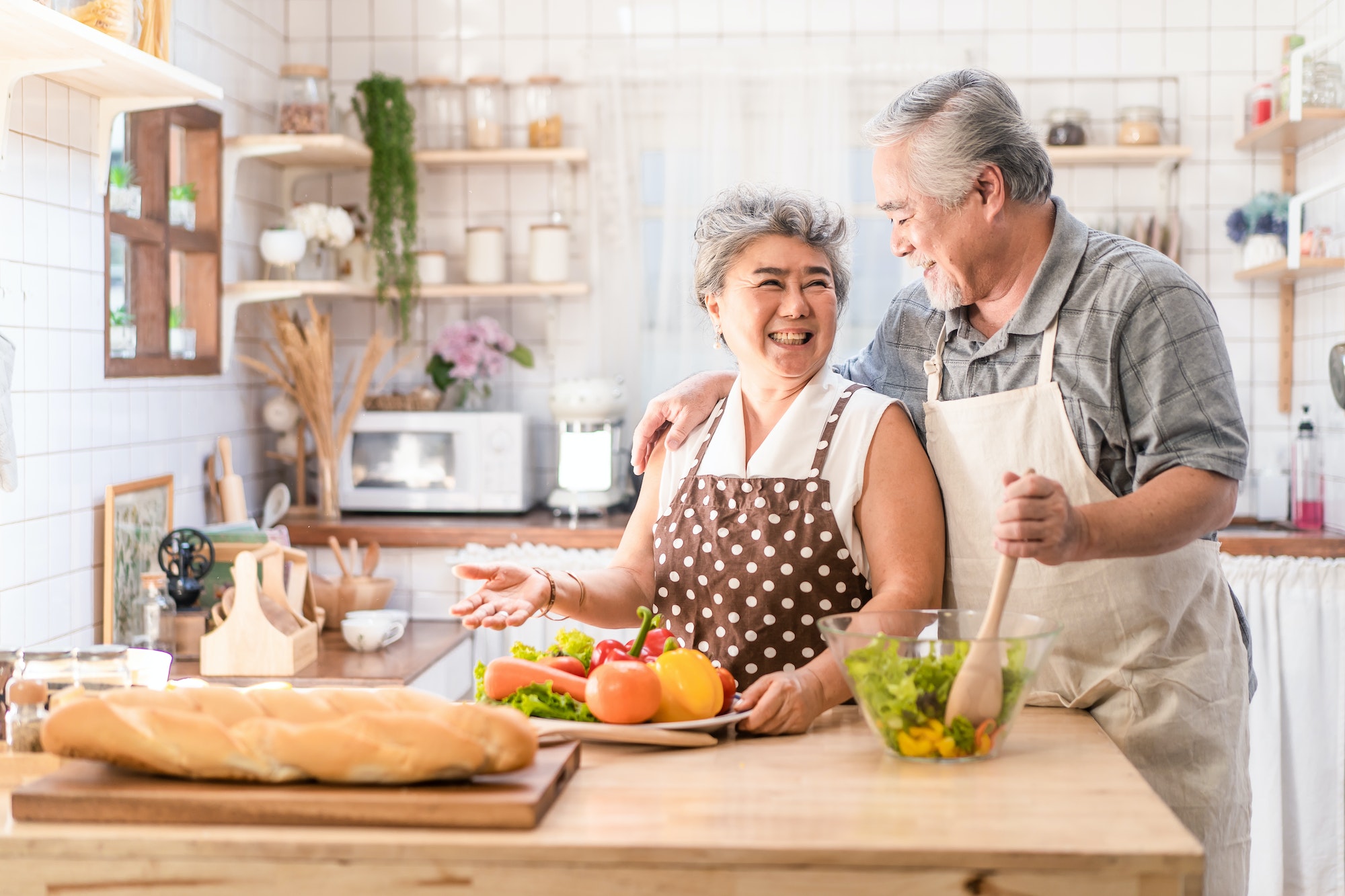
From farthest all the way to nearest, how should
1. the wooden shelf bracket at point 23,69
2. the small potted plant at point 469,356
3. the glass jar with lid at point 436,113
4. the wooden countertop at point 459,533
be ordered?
the glass jar with lid at point 436,113 → the small potted plant at point 469,356 → the wooden countertop at point 459,533 → the wooden shelf bracket at point 23,69

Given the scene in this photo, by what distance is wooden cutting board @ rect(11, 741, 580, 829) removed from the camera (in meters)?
1.03

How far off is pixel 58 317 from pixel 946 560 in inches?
75.2

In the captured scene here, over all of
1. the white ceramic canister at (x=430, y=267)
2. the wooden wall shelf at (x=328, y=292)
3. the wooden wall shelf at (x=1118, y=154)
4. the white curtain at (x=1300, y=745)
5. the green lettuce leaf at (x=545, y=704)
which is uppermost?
the wooden wall shelf at (x=1118, y=154)

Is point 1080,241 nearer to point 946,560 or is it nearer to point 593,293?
point 946,560

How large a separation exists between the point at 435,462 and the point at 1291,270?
7.82ft

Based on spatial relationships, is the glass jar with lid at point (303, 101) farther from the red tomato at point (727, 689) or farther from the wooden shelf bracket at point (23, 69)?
the red tomato at point (727, 689)

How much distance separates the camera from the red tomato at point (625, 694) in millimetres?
1270

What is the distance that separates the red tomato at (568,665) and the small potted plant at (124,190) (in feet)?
6.07

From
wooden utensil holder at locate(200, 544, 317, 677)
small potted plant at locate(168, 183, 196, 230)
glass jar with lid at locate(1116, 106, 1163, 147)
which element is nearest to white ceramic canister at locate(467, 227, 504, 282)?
small potted plant at locate(168, 183, 196, 230)

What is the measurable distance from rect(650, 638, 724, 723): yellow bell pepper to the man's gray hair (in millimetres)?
673

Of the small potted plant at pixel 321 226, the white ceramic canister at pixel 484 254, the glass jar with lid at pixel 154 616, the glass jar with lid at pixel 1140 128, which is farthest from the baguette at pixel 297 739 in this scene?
the glass jar with lid at pixel 1140 128

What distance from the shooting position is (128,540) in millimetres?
2770

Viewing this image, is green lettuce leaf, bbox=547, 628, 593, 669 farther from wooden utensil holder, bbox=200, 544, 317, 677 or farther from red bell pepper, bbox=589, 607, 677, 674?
wooden utensil holder, bbox=200, 544, 317, 677

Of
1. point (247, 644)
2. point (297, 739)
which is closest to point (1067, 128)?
point (247, 644)
